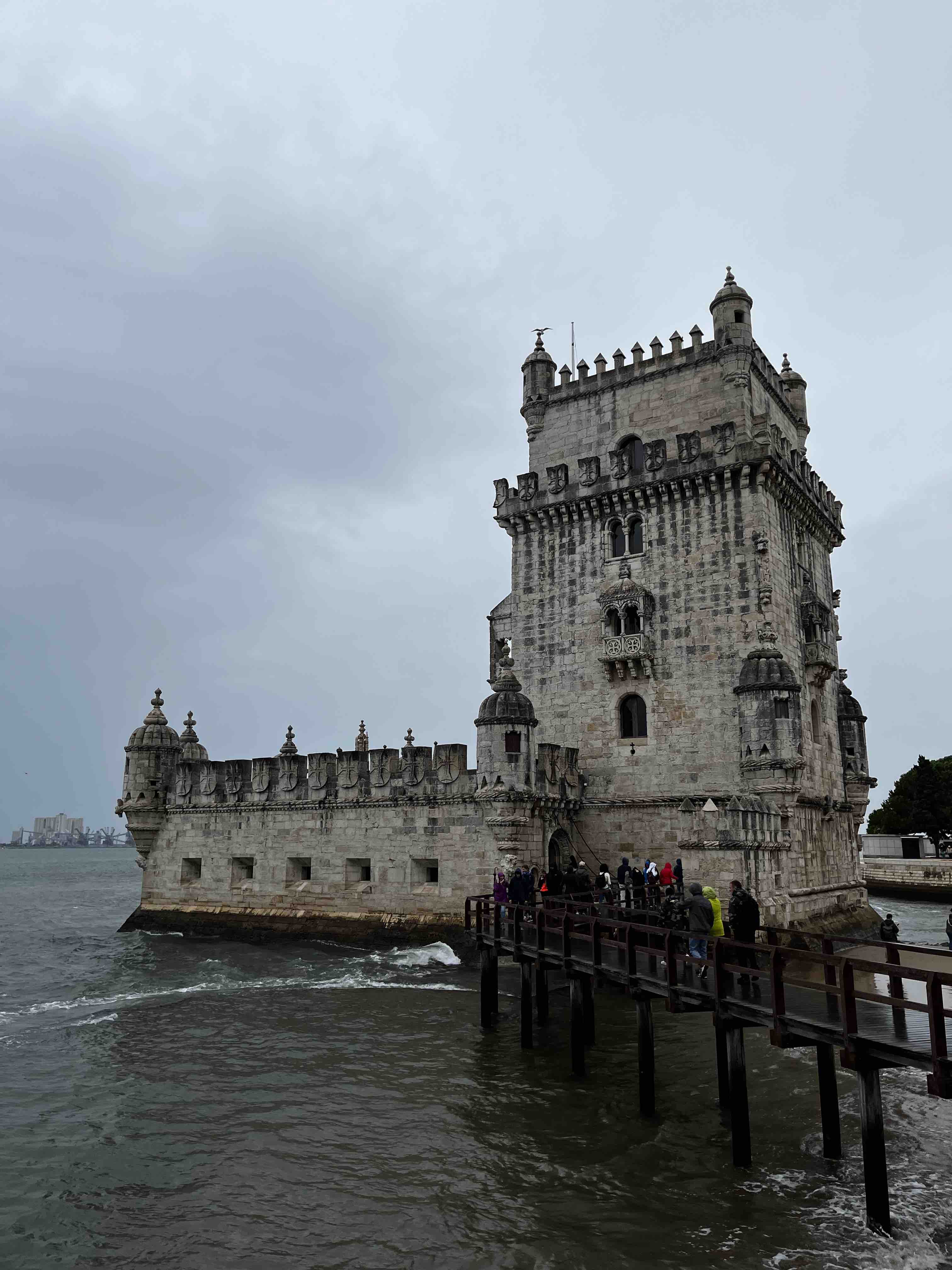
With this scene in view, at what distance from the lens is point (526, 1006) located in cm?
1752

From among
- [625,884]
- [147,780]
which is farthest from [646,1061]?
[147,780]

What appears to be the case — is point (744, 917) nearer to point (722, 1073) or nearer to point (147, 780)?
point (722, 1073)

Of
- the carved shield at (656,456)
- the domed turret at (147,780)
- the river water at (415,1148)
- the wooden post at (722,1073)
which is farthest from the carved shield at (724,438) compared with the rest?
the domed turret at (147,780)

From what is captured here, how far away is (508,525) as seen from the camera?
3123cm

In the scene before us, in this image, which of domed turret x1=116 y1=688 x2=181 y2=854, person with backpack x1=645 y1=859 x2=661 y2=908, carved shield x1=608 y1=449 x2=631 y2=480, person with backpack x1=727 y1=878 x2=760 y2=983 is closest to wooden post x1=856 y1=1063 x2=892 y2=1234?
person with backpack x1=727 y1=878 x2=760 y2=983

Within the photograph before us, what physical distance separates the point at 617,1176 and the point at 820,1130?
136 inches

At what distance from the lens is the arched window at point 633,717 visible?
91.2 feet

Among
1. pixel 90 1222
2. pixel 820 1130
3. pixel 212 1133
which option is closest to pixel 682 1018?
pixel 820 1130

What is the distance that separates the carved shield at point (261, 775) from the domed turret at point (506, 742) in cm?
955

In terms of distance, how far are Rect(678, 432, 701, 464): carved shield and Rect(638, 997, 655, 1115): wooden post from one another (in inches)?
712

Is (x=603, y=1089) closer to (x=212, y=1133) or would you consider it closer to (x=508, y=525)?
(x=212, y=1133)

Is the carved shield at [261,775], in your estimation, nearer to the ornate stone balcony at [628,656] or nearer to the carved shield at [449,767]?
the carved shield at [449,767]

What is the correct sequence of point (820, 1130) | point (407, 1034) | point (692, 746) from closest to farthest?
point (820, 1130) → point (407, 1034) → point (692, 746)

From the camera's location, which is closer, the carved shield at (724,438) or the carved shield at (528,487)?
the carved shield at (724,438)
